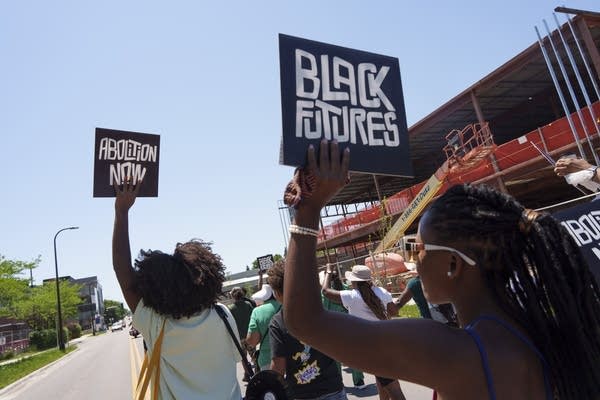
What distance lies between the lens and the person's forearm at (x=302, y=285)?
53.0 inches

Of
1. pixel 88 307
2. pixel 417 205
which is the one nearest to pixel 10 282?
pixel 417 205

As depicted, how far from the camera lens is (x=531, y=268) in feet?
4.80

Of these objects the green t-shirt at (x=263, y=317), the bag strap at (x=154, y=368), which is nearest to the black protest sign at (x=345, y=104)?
the bag strap at (x=154, y=368)

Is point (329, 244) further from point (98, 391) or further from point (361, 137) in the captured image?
point (361, 137)

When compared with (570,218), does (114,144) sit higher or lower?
higher

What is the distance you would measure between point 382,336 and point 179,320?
4.71 feet

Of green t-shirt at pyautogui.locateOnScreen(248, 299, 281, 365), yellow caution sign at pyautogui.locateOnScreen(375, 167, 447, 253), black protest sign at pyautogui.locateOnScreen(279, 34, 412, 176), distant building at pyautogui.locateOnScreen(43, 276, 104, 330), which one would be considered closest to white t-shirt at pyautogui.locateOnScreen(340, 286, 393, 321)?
green t-shirt at pyautogui.locateOnScreen(248, 299, 281, 365)

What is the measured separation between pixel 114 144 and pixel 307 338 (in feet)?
6.70

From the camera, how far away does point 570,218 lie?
4.08 m

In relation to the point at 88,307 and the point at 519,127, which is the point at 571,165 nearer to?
the point at 519,127

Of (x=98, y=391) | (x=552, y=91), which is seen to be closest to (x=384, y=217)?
(x=552, y=91)

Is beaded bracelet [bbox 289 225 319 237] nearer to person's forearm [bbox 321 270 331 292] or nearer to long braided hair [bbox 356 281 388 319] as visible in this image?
long braided hair [bbox 356 281 388 319]

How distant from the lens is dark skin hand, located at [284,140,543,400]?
47.9 inches

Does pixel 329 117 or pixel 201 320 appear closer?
pixel 329 117
